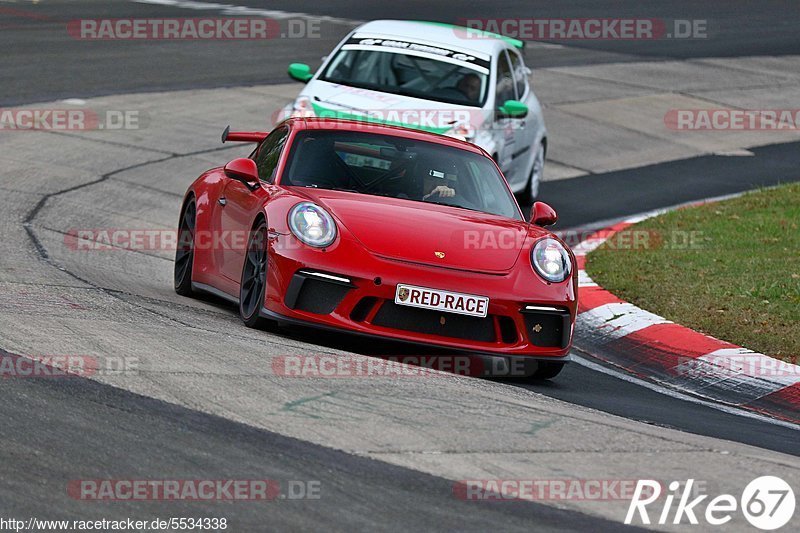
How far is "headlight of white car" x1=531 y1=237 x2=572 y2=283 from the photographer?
25.0 ft

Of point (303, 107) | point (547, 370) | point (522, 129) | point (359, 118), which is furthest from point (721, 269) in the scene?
point (303, 107)

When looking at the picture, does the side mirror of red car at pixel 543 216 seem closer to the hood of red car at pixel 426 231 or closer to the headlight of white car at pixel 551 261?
the hood of red car at pixel 426 231

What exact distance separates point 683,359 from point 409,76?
5821mm

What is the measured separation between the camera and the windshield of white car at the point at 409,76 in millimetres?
13398

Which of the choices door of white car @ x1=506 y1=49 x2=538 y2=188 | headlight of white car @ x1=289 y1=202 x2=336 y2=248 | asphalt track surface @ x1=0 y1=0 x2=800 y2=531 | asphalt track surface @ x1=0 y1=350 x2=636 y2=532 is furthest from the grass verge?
asphalt track surface @ x1=0 y1=350 x2=636 y2=532

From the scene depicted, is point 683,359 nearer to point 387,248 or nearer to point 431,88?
point 387,248

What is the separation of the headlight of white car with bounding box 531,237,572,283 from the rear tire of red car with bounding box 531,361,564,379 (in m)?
0.45

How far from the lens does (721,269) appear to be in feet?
35.2

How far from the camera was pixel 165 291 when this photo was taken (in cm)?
921

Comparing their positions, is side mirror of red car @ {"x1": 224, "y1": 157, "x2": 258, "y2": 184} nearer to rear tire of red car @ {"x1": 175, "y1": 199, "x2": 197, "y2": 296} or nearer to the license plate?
rear tire of red car @ {"x1": 175, "y1": 199, "x2": 197, "y2": 296}

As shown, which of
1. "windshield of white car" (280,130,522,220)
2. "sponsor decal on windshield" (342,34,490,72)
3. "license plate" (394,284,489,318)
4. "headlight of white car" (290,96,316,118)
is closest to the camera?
"license plate" (394,284,489,318)

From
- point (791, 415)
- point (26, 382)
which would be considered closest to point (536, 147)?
point (791, 415)

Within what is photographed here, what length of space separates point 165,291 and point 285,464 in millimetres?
4393

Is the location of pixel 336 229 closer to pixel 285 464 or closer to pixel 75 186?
pixel 285 464
